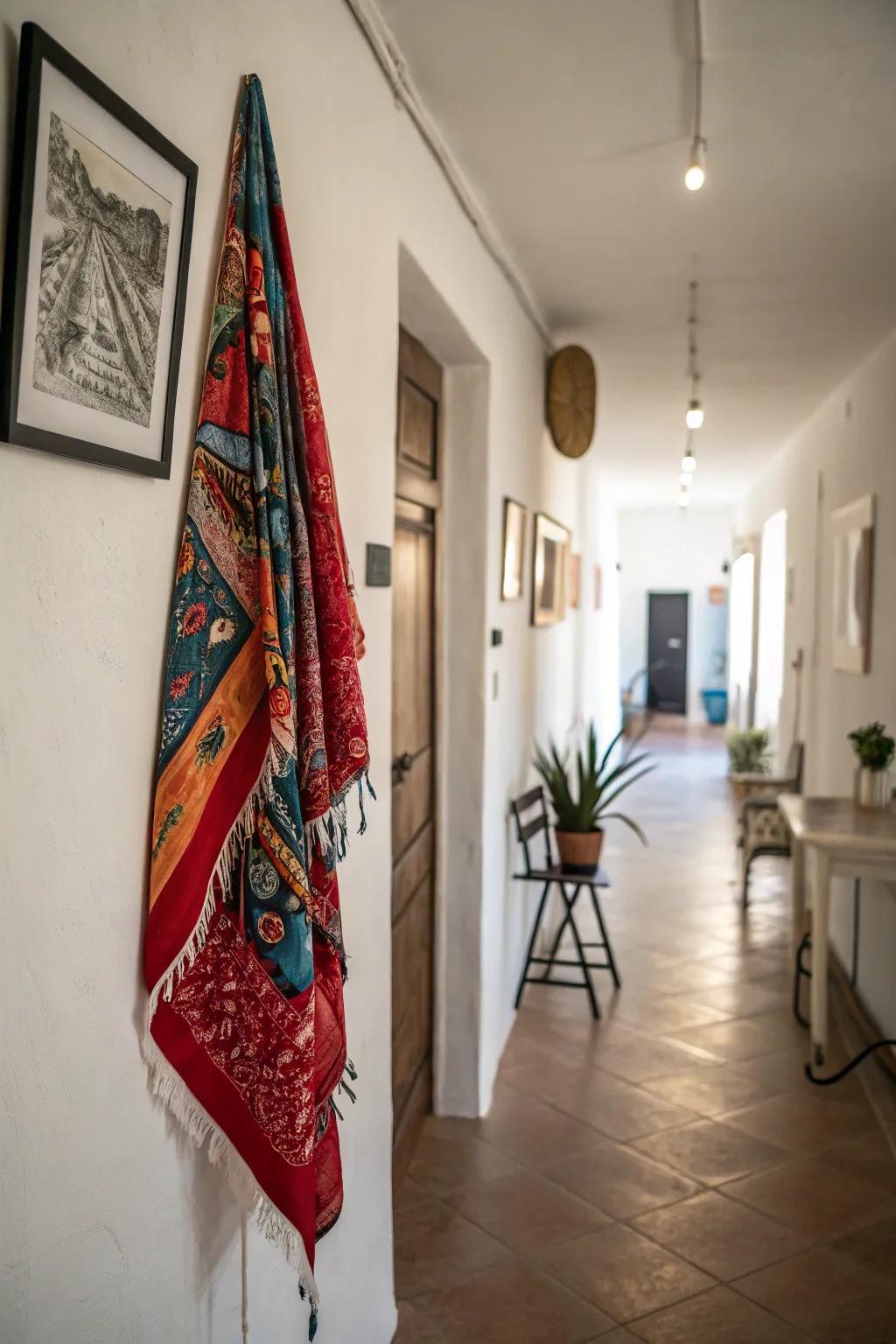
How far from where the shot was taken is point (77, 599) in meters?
1.09

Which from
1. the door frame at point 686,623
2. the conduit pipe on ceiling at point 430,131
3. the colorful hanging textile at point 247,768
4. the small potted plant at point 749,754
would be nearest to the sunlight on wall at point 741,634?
the door frame at point 686,623

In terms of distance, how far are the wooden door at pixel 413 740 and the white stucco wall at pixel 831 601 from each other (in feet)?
5.84

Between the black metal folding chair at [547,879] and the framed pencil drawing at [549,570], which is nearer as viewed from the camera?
the black metal folding chair at [547,879]

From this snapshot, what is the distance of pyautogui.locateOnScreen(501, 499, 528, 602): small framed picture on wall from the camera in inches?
143

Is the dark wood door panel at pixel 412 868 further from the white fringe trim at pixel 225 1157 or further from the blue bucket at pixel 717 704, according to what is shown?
the blue bucket at pixel 717 704

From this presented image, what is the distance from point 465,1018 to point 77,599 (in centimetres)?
258

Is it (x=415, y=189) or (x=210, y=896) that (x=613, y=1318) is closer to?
Answer: (x=210, y=896)

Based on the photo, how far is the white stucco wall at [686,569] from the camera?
1378 centimetres

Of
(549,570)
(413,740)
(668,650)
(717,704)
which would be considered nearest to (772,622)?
(549,570)

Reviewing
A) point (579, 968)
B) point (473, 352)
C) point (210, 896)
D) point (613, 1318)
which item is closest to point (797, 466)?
point (579, 968)

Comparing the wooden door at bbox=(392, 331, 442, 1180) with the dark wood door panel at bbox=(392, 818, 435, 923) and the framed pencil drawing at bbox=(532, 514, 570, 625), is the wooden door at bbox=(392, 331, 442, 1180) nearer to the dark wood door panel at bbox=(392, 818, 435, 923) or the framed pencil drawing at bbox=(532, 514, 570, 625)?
the dark wood door panel at bbox=(392, 818, 435, 923)

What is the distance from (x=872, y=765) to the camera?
12.2 feet

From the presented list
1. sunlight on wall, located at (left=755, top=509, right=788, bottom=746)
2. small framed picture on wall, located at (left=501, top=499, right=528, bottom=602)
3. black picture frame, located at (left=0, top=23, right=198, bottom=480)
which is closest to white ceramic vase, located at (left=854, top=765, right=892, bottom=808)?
small framed picture on wall, located at (left=501, top=499, right=528, bottom=602)

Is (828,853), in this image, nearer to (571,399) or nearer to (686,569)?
(571,399)
